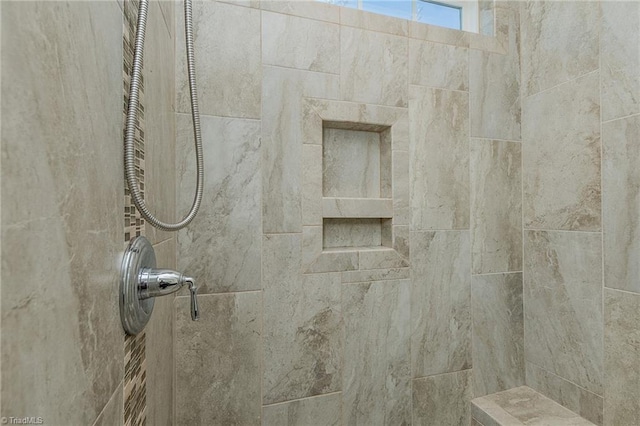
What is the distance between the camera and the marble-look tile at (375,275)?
1.28 m

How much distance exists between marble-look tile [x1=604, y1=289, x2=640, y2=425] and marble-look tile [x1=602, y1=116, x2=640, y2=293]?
60 millimetres

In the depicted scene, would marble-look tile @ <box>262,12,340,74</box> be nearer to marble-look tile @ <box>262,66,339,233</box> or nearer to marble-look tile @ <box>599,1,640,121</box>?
marble-look tile @ <box>262,66,339,233</box>

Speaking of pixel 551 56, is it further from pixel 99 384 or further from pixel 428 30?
pixel 99 384

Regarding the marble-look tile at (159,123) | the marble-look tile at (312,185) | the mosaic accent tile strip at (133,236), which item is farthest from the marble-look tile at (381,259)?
the mosaic accent tile strip at (133,236)

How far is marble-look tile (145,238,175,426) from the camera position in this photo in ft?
2.41

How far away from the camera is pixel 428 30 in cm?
139

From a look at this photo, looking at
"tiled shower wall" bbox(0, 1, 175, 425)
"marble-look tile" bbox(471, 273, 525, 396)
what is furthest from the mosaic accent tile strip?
"marble-look tile" bbox(471, 273, 525, 396)

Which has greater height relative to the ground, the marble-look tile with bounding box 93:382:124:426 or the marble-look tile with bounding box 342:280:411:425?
the marble-look tile with bounding box 93:382:124:426

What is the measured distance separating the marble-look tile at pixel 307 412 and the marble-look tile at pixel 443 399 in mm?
341

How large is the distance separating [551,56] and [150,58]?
1519mm

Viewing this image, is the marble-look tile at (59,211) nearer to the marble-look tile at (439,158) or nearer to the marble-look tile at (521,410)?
the marble-look tile at (439,158)

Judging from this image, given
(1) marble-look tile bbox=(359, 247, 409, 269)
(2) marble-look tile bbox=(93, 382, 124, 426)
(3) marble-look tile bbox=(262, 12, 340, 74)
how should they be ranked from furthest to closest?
(1) marble-look tile bbox=(359, 247, 409, 269) < (3) marble-look tile bbox=(262, 12, 340, 74) < (2) marble-look tile bbox=(93, 382, 124, 426)

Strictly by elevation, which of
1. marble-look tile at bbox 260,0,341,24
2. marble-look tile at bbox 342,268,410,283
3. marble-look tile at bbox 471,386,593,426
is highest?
marble-look tile at bbox 260,0,341,24

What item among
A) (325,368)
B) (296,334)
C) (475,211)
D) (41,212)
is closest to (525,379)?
(475,211)
